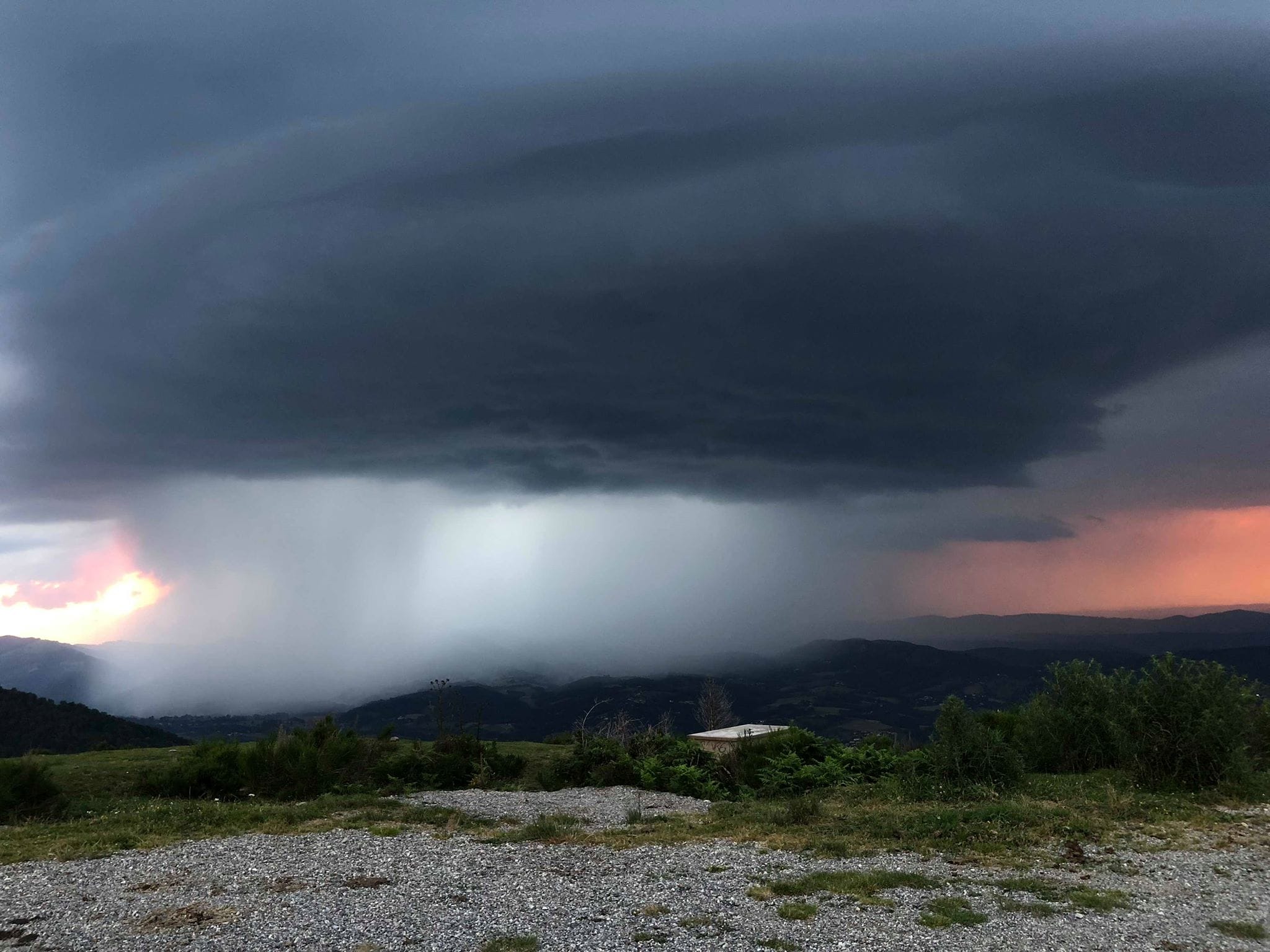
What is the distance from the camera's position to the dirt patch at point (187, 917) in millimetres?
11281

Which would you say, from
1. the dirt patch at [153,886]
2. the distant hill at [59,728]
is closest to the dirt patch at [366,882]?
the dirt patch at [153,886]

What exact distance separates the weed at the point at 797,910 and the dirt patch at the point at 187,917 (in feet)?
26.4

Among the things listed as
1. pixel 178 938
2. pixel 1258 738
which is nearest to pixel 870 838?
pixel 178 938

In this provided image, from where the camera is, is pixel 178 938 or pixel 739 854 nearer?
pixel 178 938

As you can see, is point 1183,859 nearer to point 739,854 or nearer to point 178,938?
point 739,854

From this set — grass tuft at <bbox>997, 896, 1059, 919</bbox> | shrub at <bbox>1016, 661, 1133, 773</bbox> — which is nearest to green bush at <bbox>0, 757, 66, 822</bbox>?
grass tuft at <bbox>997, 896, 1059, 919</bbox>

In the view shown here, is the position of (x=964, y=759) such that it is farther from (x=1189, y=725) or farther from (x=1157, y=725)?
(x=1189, y=725)

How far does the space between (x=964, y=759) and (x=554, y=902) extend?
14.7m

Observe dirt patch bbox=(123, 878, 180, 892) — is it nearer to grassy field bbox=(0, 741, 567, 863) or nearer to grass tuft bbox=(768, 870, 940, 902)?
grassy field bbox=(0, 741, 567, 863)

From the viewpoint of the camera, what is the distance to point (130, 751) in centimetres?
3222

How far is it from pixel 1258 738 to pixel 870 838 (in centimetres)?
1651

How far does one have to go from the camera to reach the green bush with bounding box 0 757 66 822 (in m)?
21.2

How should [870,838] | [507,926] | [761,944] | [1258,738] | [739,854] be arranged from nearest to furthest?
[761,944] → [507,926] → [739,854] → [870,838] → [1258,738]

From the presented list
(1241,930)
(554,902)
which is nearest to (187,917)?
(554,902)
